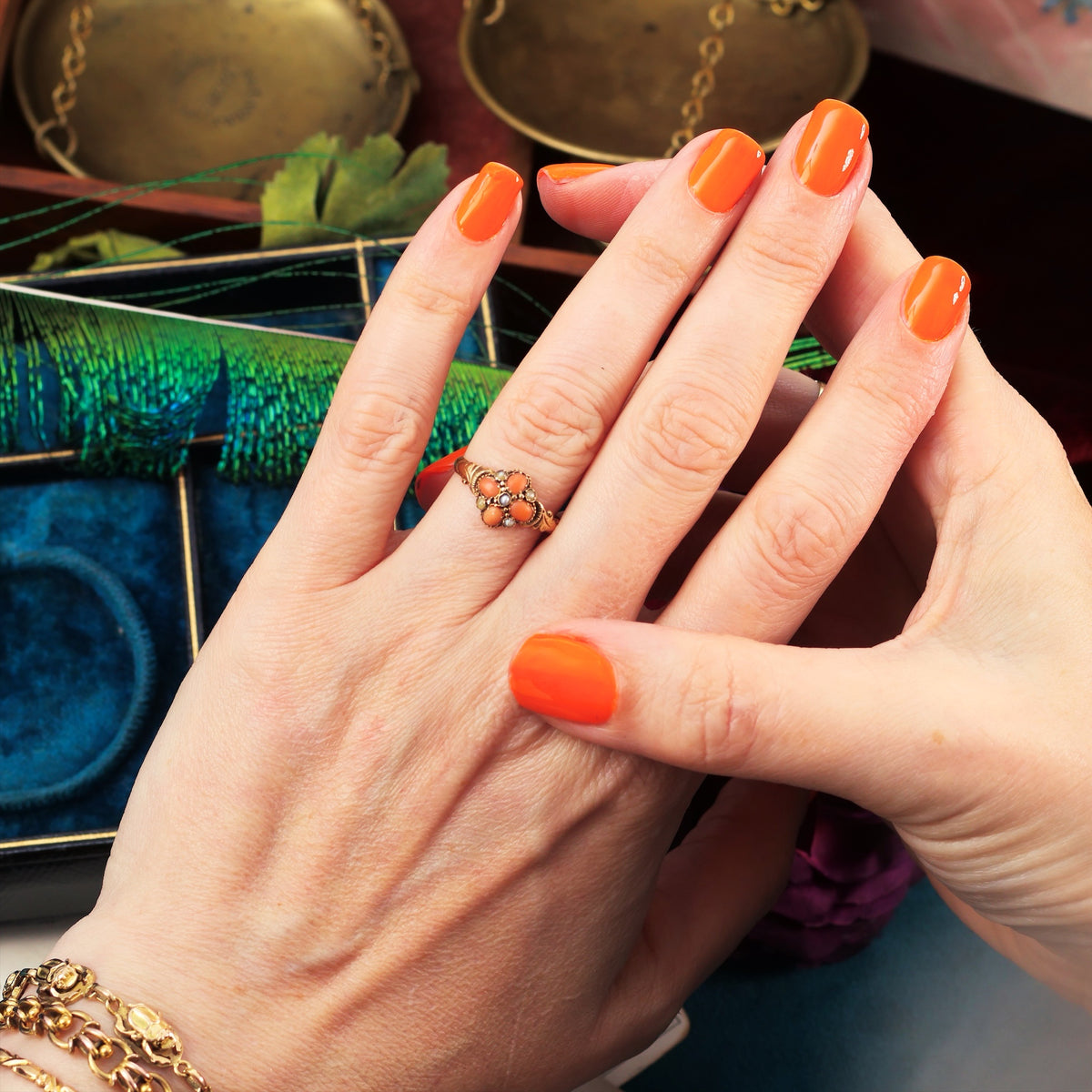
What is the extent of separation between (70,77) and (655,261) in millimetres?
999

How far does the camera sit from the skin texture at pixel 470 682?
1.98 feet

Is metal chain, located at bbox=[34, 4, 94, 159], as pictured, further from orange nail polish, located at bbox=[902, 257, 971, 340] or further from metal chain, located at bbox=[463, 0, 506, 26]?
orange nail polish, located at bbox=[902, 257, 971, 340]

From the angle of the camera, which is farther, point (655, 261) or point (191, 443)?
point (191, 443)

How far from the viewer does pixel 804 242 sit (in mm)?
625

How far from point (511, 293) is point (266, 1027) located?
720mm

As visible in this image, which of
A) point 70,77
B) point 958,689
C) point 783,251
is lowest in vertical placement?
point 70,77

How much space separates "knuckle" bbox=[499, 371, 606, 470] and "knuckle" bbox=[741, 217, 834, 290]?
134 mm

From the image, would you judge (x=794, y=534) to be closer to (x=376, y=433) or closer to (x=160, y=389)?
(x=376, y=433)

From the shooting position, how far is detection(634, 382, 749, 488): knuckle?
61 cm

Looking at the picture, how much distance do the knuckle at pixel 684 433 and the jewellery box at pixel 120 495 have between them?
32 cm

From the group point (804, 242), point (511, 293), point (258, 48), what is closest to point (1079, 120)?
point (511, 293)

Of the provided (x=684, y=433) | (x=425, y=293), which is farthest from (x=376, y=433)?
(x=684, y=433)

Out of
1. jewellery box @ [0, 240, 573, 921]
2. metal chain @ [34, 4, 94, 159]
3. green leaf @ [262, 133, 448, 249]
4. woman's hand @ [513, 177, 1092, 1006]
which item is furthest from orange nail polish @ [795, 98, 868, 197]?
metal chain @ [34, 4, 94, 159]

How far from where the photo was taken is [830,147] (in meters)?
0.61
